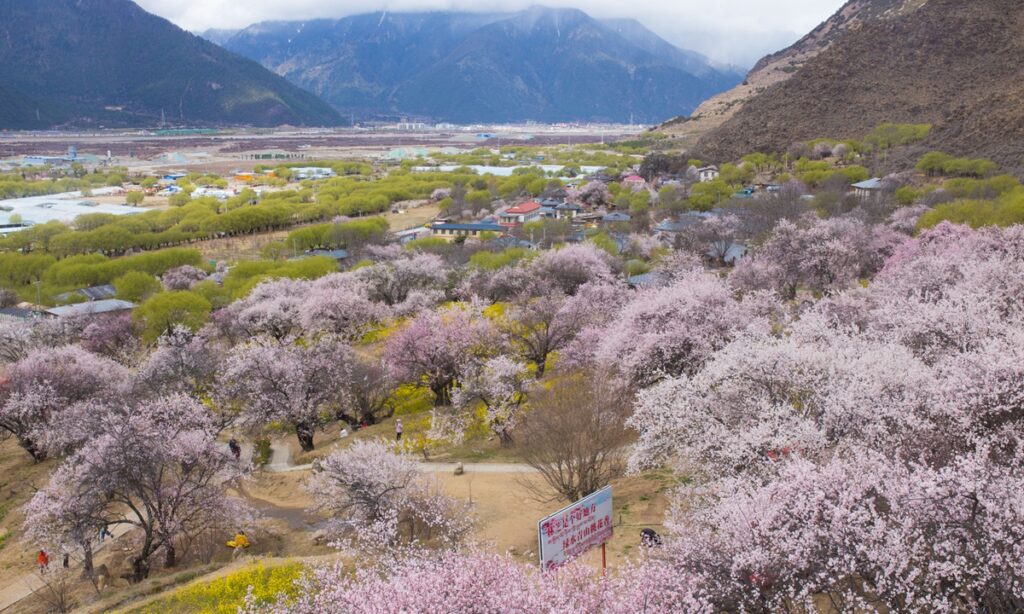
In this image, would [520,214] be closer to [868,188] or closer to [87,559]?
[868,188]

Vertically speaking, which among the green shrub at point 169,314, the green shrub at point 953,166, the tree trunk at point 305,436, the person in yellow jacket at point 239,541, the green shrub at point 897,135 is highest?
the green shrub at point 897,135

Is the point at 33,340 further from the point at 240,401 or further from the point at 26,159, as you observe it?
the point at 26,159

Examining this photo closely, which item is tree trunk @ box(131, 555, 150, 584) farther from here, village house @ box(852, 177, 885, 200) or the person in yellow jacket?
village house @ box(852, 177, 885, 200)

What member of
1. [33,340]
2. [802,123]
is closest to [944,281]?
[33,340]

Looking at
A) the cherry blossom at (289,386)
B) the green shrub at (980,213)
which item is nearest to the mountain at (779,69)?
the green shrub at (980,213)

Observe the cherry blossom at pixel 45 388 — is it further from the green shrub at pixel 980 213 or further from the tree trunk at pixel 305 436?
the green shrub at pixel 980 213

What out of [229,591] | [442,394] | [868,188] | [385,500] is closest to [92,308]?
[442,394]

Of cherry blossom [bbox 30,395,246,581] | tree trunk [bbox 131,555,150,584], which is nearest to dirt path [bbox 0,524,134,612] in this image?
cherry blossom [bbox 30,395,246,581]
